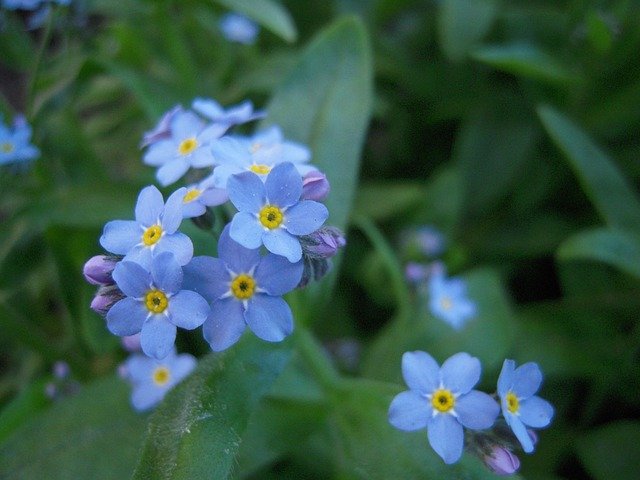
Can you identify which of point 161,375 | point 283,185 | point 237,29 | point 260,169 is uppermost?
point 283,185

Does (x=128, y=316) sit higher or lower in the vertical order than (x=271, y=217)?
lower

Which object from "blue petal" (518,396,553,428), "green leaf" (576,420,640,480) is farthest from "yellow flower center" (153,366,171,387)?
"green leaf" (576,420,640,480)

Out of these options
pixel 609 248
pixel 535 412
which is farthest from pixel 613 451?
pixel 535 412

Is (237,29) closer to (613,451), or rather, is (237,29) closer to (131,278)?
(131,278)

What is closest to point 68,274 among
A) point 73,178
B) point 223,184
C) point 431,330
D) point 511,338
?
point 73,178

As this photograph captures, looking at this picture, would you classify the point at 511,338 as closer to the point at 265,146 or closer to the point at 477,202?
the point at 477,202
